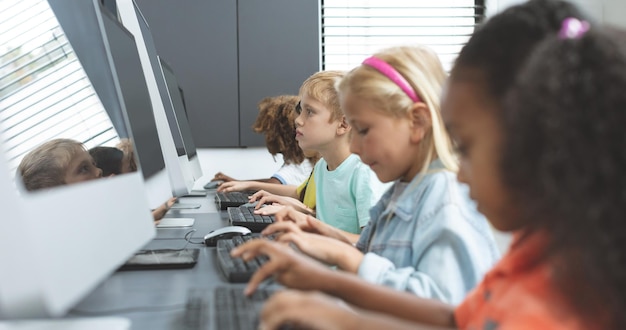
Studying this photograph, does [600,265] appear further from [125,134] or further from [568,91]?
[125,134]

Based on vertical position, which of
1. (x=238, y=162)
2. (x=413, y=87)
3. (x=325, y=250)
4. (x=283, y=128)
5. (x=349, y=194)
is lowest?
(x=238, y=162)

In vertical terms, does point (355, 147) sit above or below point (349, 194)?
above

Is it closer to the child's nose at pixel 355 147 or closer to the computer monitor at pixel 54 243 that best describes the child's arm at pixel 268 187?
the child's nose at pixel 355 147

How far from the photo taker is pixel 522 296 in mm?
571

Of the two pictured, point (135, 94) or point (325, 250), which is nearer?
point (325, 250)

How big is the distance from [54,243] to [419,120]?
27.8 inches

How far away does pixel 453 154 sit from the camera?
Result: 3.81 ft

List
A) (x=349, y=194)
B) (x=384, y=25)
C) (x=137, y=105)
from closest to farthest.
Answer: (x=137, y=105), (x=349, y=194), (x=384, y=25)

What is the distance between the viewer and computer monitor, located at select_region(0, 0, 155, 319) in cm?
59

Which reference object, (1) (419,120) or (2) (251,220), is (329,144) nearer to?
(2) (251,220)

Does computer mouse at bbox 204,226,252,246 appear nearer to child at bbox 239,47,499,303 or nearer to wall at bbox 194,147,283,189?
child at bbox 239,47,499,303

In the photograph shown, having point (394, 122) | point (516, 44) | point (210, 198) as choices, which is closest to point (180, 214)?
point (210, 198)

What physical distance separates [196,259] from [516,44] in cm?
71

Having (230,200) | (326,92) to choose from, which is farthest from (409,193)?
(230,200)
